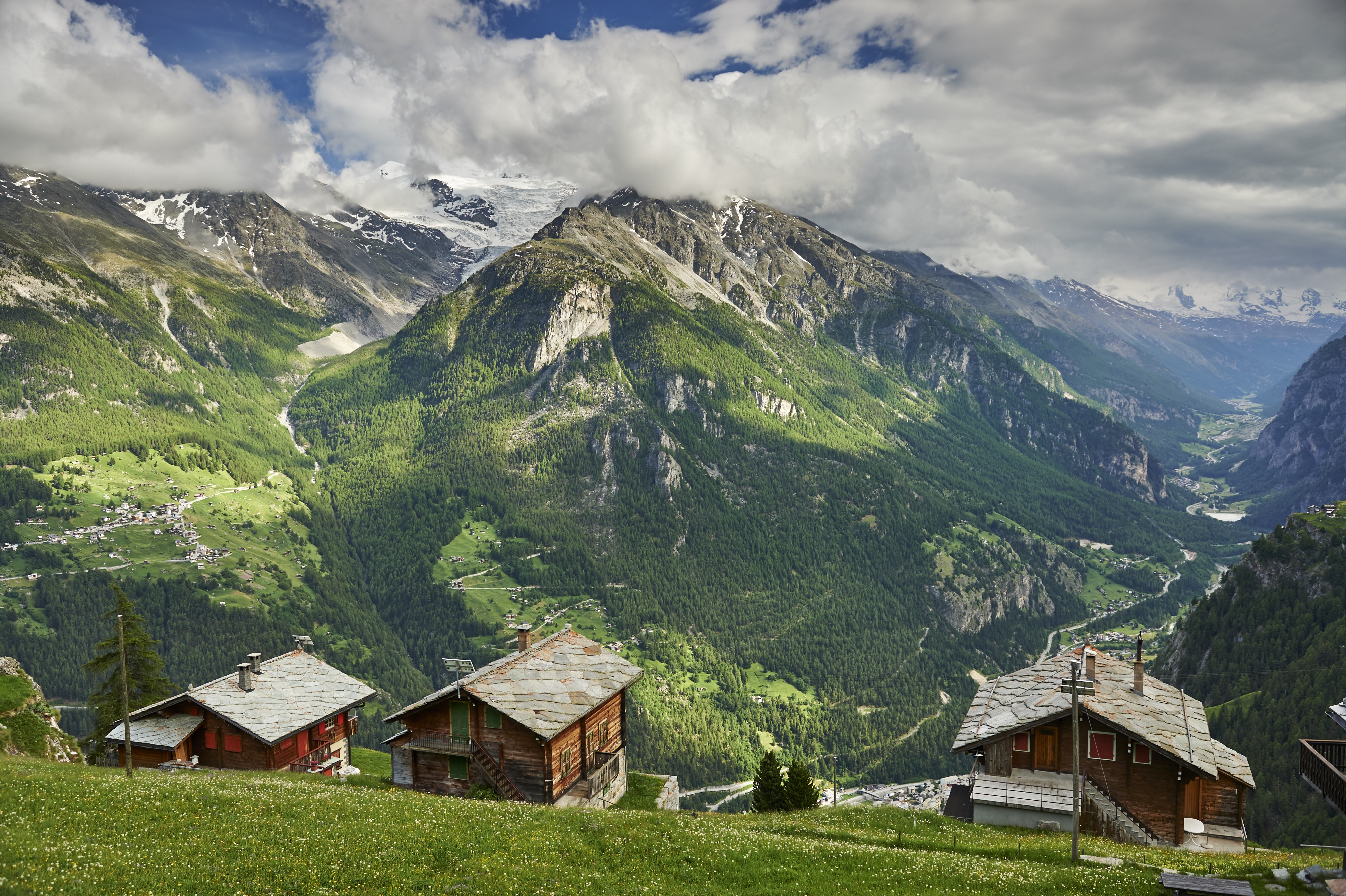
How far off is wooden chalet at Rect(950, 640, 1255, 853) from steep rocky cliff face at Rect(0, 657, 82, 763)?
200ft

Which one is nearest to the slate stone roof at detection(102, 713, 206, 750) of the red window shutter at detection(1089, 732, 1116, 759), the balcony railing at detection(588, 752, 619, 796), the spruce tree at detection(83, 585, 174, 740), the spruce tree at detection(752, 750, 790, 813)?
the spruce tree at detection(83, 585, 174, 740)

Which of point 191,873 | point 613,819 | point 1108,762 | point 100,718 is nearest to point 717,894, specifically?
point 613,819

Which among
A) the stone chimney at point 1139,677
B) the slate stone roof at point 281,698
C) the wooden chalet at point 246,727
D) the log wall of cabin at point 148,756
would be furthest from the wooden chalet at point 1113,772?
the log wall of cabin at point 148,756

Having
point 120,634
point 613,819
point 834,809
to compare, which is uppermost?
point 120,634

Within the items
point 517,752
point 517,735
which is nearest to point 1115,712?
point 517,735

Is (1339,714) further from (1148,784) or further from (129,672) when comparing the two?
(129,672)

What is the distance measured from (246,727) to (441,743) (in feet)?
58.7

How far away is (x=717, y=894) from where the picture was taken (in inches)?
1031

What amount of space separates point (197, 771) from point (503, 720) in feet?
68.1

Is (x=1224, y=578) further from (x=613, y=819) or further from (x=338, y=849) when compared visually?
(x=338, y=849)

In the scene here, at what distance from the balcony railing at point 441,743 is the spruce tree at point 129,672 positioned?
31.4m

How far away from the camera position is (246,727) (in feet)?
186

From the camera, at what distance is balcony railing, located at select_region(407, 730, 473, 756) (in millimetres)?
49312

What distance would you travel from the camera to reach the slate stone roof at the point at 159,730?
5722 cm
